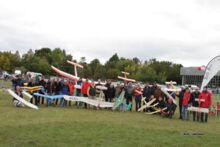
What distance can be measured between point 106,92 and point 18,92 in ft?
17.6

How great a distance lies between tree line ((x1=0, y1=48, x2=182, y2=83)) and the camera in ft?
287

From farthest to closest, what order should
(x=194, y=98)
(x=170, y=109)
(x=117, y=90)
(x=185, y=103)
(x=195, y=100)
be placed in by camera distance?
(x=117, y=90)
(x=170, y=109)
(x=194, y=98)
(x=185, y=103)
(x=195, y=100)

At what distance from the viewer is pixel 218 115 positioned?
22062mm

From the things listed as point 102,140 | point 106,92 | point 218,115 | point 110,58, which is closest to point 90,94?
point 106,92

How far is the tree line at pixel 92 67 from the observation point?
87.6 metres

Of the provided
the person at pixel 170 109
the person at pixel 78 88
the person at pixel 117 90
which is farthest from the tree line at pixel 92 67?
the person at pixel 170 109

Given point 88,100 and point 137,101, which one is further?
point 137,101

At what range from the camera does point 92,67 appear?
9281 cm

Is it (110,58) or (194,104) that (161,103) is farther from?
(110,58)

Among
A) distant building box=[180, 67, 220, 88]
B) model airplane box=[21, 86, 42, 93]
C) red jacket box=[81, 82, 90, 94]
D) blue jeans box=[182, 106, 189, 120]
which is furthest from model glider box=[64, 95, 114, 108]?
distant building box=[180, 67, 220, 88]

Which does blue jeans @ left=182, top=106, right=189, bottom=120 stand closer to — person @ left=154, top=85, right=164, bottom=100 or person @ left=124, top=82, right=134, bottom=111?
person @ left=154, top=85, right=164, bottom=100

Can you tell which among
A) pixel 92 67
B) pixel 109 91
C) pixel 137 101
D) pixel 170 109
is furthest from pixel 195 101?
pixel 92 67

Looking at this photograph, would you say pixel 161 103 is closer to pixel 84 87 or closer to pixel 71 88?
pixel 84 87

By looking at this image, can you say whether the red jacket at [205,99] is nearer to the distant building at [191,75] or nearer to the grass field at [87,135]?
the grass field at [87,135]
